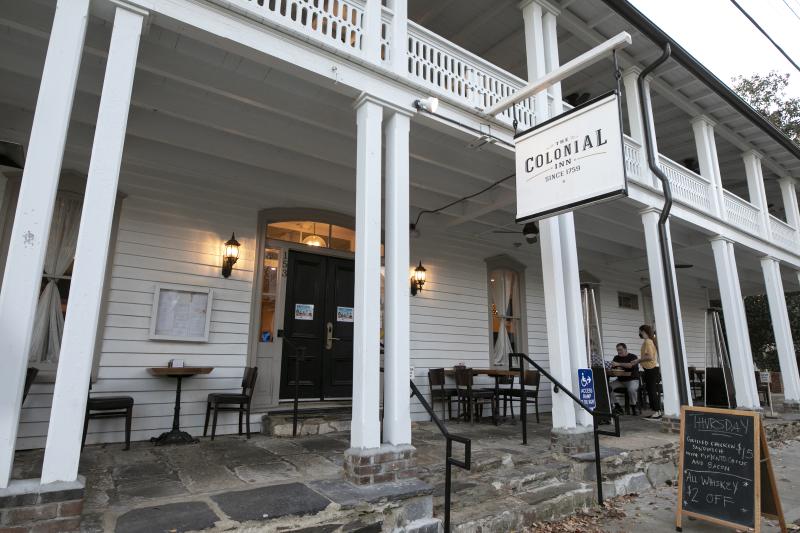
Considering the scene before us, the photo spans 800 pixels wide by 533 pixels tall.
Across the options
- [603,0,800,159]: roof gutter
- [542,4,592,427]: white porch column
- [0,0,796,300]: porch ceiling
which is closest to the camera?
[0,0,796,300]: porch ceiling

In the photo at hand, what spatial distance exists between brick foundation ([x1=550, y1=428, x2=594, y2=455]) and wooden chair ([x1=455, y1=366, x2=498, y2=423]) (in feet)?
5.76

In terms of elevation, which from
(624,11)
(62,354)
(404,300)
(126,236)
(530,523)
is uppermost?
(624,11)

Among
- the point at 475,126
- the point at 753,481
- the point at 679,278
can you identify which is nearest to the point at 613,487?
the point at 753,481

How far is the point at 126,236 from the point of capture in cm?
527

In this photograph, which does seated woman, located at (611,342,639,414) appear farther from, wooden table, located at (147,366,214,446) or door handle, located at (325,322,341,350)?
wooden table, located at (147,366,214,446)

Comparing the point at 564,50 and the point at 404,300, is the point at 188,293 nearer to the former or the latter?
the point at 404,300

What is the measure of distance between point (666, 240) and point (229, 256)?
19.8 ft

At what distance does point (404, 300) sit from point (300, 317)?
291 centimetres

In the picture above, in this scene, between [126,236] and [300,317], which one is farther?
[300,317]

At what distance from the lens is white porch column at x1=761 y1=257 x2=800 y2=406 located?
916 centimetres

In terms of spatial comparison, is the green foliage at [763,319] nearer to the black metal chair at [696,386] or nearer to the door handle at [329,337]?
the black metal chair at [696,386]

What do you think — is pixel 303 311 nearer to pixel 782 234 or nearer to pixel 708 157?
pixel 708 157

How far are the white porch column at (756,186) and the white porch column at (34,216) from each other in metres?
11.7

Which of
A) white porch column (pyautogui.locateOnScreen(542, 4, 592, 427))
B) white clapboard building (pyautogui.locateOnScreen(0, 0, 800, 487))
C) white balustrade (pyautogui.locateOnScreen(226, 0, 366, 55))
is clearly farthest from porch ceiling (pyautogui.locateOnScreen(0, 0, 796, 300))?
white porch column (pyautogui.locateOnScreen(542, 4, 592, 427))
